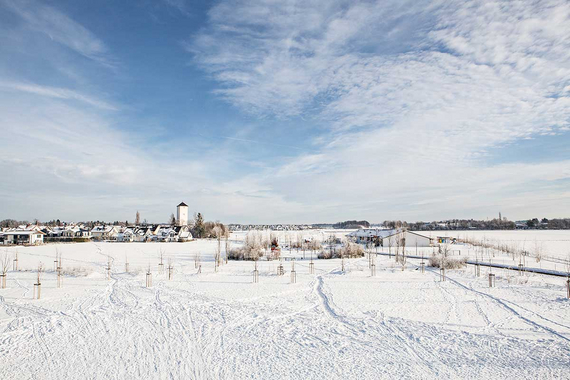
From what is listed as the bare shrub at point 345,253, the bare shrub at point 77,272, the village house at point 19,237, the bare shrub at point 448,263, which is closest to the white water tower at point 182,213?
the village house at point 19,237

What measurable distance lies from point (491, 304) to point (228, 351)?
402 inches

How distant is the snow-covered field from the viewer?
730 centimetres

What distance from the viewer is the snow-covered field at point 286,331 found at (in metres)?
7.30

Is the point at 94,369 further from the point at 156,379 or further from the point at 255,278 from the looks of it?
the point at 255,278

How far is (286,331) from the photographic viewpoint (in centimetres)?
985

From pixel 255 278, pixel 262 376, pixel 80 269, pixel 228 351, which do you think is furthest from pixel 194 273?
pixel 262 376

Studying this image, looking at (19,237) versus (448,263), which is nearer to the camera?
(448,263)

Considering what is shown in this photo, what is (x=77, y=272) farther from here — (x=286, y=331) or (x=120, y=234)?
(x=120, y=234)

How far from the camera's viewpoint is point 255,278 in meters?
19.7

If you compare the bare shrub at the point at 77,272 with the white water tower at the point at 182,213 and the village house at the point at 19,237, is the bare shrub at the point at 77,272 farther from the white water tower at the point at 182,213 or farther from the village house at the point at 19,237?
the white water tower at the point at 182,213

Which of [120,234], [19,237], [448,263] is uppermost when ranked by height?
[19,237]

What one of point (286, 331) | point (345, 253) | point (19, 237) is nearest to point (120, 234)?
point (19, 237)

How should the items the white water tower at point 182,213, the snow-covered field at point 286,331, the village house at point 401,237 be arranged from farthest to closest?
the white water tower at point 182,213 → the village house at point 401,237 → the snow-covered field at point 286,331

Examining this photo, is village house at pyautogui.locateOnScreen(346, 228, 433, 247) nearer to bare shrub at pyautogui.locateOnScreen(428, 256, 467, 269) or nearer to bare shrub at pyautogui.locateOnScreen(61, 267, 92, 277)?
bare shrub at pyautogui.locateOnScreen(428, 256, 467, 269)
